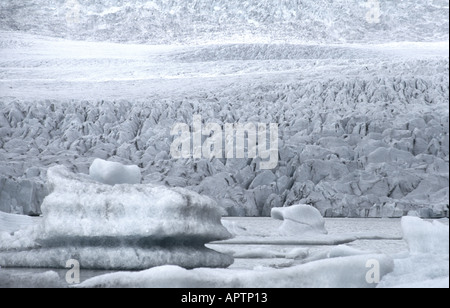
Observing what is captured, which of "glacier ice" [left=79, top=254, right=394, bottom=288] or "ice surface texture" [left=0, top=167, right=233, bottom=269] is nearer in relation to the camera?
"glacier ice" [left=79, top=254, right=394, bottom=288]

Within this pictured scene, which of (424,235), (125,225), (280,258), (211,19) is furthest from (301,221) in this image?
(211,19)

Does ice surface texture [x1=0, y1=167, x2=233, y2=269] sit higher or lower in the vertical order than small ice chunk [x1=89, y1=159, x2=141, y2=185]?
lower

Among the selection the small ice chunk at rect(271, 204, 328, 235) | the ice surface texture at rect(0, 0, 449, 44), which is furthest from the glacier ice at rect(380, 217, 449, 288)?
the ice surface texture at rect(0, 0, 449, 44)

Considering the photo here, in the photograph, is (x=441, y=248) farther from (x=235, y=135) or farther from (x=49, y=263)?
(x=235, y=135)

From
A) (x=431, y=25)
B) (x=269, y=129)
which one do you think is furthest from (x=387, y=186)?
(x=431, y=25)

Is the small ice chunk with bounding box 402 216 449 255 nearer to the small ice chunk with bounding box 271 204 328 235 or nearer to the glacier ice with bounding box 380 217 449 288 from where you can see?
the glacier ice with bounding box 380 217 449 288

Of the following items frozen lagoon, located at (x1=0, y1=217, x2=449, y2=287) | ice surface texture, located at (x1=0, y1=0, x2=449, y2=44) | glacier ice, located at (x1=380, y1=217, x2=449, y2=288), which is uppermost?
ice surface texture, located at (x1=0, y1=0, x2=449, y2=44)

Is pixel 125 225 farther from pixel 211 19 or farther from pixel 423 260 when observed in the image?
pixel 211 19

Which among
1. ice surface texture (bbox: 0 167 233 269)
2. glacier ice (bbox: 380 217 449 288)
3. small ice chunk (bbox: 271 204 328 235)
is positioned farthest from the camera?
small ice chunk (bbox: 271 204 328 235)
